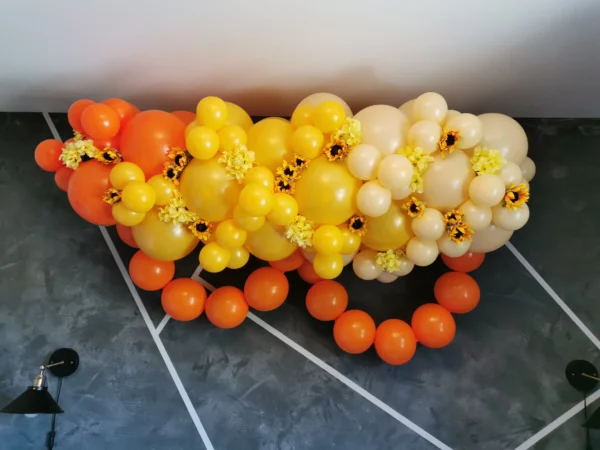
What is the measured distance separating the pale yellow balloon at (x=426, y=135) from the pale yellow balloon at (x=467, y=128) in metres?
0.04

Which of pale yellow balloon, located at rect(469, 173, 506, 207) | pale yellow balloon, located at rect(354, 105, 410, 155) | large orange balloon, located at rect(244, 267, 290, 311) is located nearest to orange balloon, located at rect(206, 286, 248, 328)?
large orange balloon, located at rect(244, 267, 290, 311)

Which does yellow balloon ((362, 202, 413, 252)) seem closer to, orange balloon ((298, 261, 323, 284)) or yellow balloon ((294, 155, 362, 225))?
yellow balloon ((294, 155, 362, 225))

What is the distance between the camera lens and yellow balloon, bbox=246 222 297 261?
146 centimetres

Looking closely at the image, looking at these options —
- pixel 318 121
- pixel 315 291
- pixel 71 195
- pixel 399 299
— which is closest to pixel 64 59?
pixel 71 195

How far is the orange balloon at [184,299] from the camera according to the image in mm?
1663

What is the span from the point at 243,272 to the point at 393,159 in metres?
0.76

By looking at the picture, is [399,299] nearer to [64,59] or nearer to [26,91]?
[64,59]

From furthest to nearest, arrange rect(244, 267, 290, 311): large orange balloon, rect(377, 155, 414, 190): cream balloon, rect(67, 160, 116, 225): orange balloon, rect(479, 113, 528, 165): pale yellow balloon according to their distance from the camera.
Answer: rect(244, 267, 290, 311): large orange balloon
rect(67, 160, 116, 225): orange balloon
rect(479, 113, 528, 165): pale yellow balloon
rect(377, 155, 414, 190): cream balloon

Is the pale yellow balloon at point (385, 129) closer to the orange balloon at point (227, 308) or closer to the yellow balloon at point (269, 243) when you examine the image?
the yellow balloon at point (269, 243)

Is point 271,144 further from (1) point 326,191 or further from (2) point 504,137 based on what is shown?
(2) point 504,137

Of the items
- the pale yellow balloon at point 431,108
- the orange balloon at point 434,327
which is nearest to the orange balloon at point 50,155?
the pale yellow balloon at point 431,108

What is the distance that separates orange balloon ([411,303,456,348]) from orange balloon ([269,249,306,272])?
40cm

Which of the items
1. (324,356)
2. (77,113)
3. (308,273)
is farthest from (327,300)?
(77,113)

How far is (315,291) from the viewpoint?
65.9 inches
